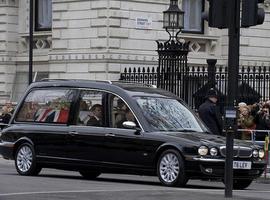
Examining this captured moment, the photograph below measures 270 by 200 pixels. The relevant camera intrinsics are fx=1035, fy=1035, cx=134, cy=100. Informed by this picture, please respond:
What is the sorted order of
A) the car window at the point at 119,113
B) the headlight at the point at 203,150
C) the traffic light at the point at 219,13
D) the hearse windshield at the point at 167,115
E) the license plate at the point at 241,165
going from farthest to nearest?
the car window at the point at 119,113, the hearse windshield at the point at 167,115, the license plate at the point at 241,165, the headlight at the point at 203,150, the traffic light at the point at 219,13

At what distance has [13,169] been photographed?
78.4 ft

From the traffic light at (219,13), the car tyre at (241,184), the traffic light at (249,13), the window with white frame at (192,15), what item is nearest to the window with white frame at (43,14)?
the window with white frame at (192,15)

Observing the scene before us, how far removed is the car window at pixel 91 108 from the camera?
20.4m

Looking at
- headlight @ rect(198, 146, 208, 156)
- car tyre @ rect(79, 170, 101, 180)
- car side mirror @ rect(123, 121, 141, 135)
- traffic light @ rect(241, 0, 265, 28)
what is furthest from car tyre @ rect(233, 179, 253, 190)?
traffic light @ rect(241, 0, 265, 28)

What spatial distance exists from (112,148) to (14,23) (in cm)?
1876

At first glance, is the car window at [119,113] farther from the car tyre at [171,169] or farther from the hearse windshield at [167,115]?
the car tyre at [171,169]

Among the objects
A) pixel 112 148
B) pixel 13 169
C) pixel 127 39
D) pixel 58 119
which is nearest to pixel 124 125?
pixel 112 148

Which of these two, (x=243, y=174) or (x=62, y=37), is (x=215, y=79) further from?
(x=243, y=174)

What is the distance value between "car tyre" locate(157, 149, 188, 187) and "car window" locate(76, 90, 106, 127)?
1840 millimetres

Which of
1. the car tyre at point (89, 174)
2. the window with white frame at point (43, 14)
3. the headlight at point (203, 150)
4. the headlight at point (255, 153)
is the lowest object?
the car tyre at point (89, 174)

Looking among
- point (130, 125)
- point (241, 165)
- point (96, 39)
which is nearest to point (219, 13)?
point (241, 165)

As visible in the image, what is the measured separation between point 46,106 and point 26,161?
1241 millimetres

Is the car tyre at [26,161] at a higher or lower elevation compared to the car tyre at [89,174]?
higher

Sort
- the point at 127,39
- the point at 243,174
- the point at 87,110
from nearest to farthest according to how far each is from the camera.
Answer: the point at 243,174
the point at 87,110
the point at 127,39
